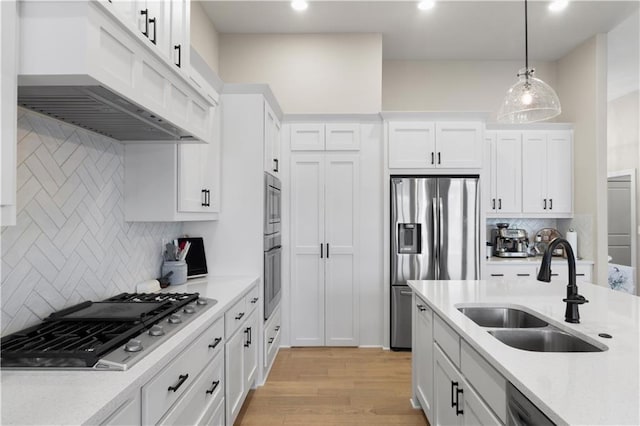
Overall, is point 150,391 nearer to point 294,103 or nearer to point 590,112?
point 294,103

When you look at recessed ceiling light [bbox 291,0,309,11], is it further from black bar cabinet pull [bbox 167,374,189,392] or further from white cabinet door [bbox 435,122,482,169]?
black bar cabinet pull [bbox 167,374,189,392]

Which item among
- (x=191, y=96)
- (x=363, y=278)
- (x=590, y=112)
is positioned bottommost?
(x=363, y=278)

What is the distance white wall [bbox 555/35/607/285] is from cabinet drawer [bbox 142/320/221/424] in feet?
13.8

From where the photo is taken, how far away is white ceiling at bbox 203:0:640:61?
3.58m

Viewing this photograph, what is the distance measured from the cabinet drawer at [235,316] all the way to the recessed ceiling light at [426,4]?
3.13 metres

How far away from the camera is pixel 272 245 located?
133 inches

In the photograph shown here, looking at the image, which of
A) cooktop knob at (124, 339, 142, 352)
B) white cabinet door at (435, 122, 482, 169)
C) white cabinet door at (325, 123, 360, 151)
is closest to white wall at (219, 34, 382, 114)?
white cabinet door at (325, 123, 360, 151)

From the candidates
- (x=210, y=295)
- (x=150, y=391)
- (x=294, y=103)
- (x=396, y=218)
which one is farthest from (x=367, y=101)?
(x=150, y=391)

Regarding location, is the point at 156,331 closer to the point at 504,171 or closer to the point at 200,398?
the point at 200,398

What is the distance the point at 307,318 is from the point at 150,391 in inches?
108

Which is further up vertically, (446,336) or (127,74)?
(127,74)

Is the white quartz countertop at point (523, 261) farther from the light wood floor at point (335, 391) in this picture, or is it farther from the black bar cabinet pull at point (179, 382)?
the black bar cabinet pull at point (179, 382)

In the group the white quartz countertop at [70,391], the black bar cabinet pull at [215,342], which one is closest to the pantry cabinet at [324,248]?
the black bar cabinet pull at [215,342]

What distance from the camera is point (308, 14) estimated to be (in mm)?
3746
